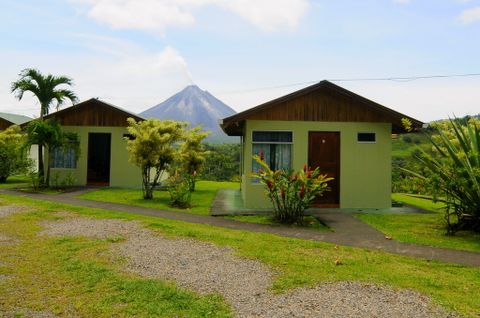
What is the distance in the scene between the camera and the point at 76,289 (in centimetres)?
481

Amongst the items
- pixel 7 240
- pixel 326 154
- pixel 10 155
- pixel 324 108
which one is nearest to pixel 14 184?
pixel 10 155

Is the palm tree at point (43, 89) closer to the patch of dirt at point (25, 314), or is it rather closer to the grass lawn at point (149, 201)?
the grass lawn at point (149, 201)

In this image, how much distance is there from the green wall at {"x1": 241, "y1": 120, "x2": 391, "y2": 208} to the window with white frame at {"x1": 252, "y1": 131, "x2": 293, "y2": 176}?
0.20 meters

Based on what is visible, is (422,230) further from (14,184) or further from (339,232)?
(14,184)

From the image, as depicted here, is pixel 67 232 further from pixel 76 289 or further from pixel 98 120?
pixel 98 120

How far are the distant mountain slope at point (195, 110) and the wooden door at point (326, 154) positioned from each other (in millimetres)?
135241

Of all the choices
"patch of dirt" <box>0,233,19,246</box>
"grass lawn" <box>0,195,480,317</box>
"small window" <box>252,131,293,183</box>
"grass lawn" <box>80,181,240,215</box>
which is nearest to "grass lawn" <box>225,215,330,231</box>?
"grass lawn" <box>80,181,240,215</box>

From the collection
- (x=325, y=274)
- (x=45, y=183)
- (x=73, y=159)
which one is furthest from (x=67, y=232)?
(x=73, y=159)

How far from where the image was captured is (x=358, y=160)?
1277 centimetres

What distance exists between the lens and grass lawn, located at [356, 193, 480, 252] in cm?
805

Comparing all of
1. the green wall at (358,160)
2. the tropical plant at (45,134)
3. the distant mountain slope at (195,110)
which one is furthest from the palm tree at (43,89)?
the distant mountain slope at (195,110)

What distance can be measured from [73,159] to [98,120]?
7.15 ft

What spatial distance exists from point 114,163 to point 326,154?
33.4ft

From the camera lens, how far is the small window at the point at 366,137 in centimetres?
1280
